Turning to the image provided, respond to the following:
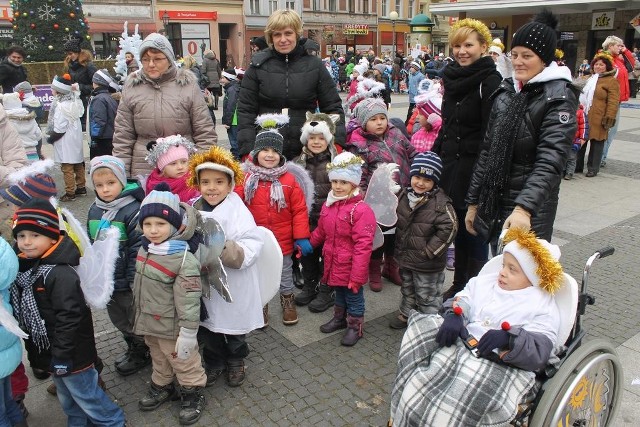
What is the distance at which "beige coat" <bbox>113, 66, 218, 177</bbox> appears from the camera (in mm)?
3918

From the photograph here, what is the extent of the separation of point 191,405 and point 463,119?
107 inches

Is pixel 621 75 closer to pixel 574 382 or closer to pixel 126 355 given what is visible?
pixel 574 382

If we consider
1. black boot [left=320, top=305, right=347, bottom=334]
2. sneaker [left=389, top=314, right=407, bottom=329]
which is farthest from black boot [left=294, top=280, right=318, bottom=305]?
sneaker [left=389, top=314, right=407, bottom=329]

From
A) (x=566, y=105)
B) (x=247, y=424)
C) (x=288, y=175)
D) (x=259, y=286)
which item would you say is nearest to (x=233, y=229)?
(x=259, y=286)

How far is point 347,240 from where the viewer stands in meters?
3.81

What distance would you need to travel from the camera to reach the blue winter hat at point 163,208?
2748 mm

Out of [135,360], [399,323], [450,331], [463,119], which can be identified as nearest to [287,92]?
[463,119]

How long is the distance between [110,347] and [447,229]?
2.60 metres

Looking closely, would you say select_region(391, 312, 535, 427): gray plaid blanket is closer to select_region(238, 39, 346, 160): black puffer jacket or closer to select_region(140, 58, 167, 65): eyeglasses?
select_region(238, 39, 346, 160): black puffer jacket

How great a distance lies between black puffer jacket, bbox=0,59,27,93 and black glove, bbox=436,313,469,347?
33.8 ft

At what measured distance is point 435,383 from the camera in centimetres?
231

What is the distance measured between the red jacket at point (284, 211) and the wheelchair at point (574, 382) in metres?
1.63

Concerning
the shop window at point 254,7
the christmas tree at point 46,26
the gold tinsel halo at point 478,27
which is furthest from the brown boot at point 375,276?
the shop window at point 254,7

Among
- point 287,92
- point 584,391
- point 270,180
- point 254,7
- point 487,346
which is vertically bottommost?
point 584,391
